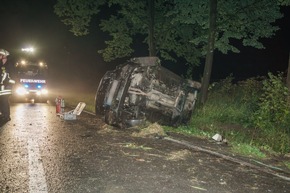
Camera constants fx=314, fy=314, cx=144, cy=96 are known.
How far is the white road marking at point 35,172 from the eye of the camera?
4457 mm

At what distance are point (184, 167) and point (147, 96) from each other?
3.69m

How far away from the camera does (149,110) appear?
→ 922 centimetres

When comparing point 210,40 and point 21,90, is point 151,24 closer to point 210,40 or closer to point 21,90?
point 210,40

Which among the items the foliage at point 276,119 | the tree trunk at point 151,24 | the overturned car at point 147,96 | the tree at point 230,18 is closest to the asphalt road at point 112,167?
the overturned car at point 147,96

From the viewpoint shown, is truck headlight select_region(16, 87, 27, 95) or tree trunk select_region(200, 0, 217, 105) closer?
tree trunk select_region(200, 0, 217, 105)

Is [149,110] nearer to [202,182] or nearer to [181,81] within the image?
[181,81]

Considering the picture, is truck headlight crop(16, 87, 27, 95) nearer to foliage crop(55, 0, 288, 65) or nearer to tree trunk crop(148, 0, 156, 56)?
foliage crop(55, 0, 288, 65)

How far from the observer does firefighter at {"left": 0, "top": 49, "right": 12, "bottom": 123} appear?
33.2 feet

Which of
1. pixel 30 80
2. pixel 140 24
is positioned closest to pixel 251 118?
pixel 140 24

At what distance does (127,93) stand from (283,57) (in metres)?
23.6

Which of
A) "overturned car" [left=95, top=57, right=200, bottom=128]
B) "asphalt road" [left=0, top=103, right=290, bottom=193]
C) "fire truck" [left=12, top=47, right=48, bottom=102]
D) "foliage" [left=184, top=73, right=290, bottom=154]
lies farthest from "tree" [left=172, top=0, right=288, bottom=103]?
"fire truck" [left=12, top=47, right=48, bottom=102]

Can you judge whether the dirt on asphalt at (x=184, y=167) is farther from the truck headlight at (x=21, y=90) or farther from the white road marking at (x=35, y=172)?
the truck headlight at (x=21, y=90)

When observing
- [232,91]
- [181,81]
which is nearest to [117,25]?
[232,91]

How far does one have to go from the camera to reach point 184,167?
5.77 m
